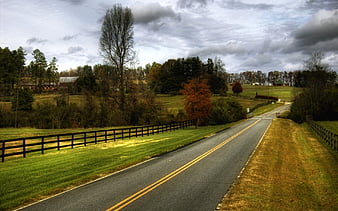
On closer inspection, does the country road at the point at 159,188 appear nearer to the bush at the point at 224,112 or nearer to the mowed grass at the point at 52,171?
the mowed grass at the point at 52,171

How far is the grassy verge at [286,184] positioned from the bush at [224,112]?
3210cm

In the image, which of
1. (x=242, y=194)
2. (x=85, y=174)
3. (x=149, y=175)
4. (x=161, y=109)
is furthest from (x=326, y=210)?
(x=161, y=109)

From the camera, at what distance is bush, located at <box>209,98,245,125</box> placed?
50.2m

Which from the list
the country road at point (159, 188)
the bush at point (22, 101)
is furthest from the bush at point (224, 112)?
the bush at point (22, 101)

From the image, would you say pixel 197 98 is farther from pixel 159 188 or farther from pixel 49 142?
pixel 159 188

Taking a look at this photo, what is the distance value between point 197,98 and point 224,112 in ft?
31.7

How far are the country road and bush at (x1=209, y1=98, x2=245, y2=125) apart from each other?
34.8 m

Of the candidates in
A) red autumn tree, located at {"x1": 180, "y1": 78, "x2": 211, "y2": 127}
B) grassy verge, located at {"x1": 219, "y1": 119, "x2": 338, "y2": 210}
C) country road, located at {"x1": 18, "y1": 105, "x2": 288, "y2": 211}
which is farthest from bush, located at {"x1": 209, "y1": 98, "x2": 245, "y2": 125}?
country road, located at {"x1": 18, "y1": 105, "x2": 288, "y2": 211}

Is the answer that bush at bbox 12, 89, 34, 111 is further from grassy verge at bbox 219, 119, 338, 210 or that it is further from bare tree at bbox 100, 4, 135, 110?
grassy verge at bbox 219, 119, 338, 210

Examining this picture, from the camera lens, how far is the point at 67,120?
4916cm

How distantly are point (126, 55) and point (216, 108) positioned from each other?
64.2 feet

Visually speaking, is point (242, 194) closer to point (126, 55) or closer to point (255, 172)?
point (255, 172)

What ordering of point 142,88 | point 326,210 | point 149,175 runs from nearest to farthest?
1. point 326,210
2. point 149,175
3. point 142,88

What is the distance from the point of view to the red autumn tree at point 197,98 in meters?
43.1
